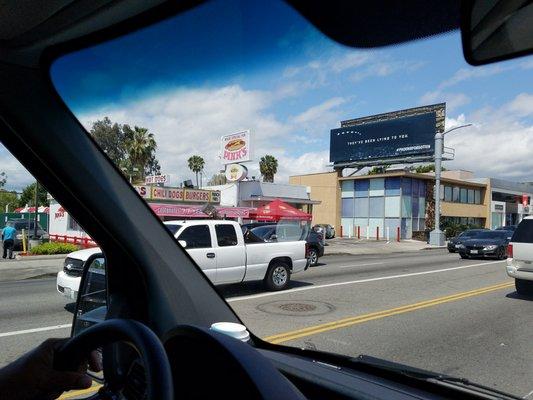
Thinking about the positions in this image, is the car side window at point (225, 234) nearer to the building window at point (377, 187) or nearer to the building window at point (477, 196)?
the building window at point (377, 187)

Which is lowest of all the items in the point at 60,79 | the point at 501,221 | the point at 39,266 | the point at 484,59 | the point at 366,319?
the point at 39,266

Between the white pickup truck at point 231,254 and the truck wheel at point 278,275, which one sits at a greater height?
the white pickup truck at point 231,254

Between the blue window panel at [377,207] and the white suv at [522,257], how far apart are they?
0.72 m

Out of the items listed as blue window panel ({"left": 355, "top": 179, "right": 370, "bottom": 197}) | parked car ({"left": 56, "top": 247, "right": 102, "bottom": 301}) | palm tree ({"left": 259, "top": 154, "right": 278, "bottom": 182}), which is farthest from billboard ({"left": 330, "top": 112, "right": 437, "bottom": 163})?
parked car ({"left": 56, "top": 247, "right": 102, "bottom": 301})

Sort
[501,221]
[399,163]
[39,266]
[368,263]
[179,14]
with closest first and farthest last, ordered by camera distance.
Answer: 1. [399,163]
2. [179,14]
3. [501,221]
4. [368,263]
5. [39,266]

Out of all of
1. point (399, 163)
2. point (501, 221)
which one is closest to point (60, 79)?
point (399, 163)

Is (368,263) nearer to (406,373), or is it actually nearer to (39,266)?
Answer: (406,373)

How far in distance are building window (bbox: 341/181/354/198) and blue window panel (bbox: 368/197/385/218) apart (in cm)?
16

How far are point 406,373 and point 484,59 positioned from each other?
45.9 inches

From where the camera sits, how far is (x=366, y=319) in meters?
3.10

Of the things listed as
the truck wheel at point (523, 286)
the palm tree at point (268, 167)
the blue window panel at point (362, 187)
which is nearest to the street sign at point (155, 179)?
the palm tree at point (268, 167)

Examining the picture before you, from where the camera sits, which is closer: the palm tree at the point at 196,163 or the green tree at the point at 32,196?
the palm tree at the point at 196,163

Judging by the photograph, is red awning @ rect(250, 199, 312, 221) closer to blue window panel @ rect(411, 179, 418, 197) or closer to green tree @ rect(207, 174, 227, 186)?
green tree @ rect(207, 174, 227, 186)

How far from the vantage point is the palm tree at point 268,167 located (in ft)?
8.21
